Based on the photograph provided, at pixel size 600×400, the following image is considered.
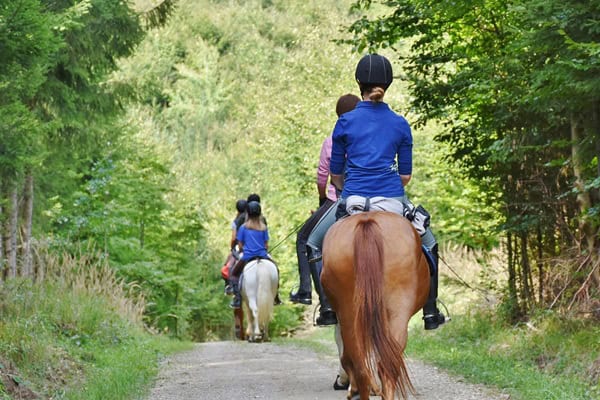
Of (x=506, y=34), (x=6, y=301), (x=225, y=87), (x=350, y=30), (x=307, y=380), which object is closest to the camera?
(x=307, y=380)

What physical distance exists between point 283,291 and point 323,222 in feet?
93.2

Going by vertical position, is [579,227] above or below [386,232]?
above

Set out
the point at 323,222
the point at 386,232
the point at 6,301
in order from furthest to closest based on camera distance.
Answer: the point at 6,301, the point at 323,222, the point at 386,232

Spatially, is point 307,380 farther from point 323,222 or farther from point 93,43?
point 93,43

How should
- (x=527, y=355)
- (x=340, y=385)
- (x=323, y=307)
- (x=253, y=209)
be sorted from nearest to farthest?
1. (x=323, y=307)
2. (x=340, y=385)
3. (x=527, y=355)
4. (x=253, y=209)

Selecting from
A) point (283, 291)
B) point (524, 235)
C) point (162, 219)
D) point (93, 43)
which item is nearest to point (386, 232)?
point (524, 235)

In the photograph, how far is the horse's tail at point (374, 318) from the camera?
243 inches

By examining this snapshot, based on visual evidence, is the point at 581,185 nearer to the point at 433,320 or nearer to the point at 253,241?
the point at 433,320

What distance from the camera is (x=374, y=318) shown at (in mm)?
6270

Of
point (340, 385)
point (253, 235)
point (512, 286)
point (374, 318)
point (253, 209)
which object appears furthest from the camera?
point (253, 235)

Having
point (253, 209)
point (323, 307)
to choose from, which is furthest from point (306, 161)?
point (323, 307)

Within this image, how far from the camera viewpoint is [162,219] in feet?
97.8

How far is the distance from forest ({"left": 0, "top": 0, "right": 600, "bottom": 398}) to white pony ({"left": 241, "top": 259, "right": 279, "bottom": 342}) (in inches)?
83.6

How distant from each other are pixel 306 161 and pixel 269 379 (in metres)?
27.7
